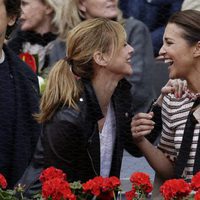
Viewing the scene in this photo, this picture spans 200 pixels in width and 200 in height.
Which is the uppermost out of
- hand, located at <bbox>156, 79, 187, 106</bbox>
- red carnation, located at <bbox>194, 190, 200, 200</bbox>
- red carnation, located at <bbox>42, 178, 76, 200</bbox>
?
red carnation, located at <bbox>194, 190, 200, 200</bbox>

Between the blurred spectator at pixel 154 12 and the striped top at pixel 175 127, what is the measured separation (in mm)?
1558

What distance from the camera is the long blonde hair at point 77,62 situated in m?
3.62

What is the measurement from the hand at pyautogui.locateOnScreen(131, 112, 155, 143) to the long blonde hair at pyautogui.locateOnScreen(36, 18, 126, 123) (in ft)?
0.86

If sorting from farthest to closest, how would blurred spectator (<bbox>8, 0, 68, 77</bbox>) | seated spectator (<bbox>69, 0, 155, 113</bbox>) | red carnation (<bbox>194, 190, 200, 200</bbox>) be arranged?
blurred spectator (<bbox>8, 0, 68, 77</bbox>) → seated spectator (<bbox>69, 0, 155, 113</bbox>) → red carnation (<bbox>194, 190, 200, 200</bbox>)

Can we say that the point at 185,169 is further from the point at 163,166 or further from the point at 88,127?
the point at 88,127

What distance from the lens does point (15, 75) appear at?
387cm

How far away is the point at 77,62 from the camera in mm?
3709

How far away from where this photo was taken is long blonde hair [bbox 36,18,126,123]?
3.62 m

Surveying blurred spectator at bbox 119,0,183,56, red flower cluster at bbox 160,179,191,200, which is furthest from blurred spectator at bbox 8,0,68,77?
red flower cluster at bbox 160,179,191,200

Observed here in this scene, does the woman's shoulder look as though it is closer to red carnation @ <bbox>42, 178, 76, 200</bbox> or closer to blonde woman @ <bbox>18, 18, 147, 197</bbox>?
blonde woman @ <bbox>18, 18, 147, 197</bbox>

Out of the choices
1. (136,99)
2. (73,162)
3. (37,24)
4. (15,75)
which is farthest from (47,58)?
(73,162)

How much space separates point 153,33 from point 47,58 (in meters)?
0.64

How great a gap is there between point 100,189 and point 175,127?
0.63m

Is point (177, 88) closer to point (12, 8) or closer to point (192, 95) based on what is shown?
point (192, 95)
